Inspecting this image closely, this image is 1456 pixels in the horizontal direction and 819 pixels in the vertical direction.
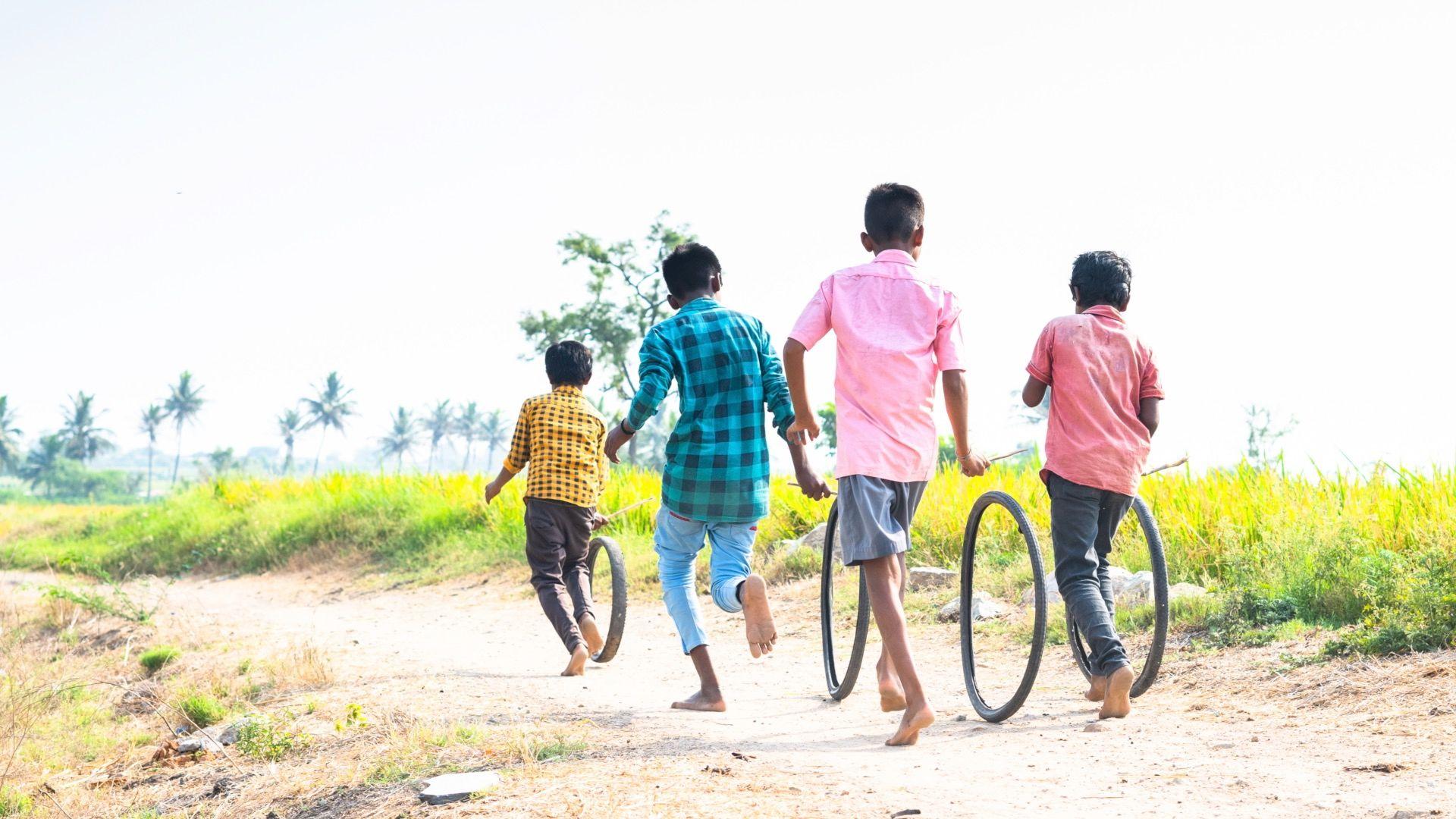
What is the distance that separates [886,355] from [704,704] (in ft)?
6.77

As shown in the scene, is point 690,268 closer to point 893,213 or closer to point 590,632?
point 893,213

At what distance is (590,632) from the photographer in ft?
23.0

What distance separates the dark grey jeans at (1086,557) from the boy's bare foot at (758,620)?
1.23 m

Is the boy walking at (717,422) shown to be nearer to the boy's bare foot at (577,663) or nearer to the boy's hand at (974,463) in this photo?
the boy's hand at (974,463)

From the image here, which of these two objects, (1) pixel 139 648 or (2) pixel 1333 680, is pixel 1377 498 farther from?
(1) pixel 139 648

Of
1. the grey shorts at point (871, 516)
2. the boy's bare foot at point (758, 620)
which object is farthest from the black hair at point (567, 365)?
the grey shorts at point (871, 516)

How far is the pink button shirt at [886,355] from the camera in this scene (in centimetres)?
446

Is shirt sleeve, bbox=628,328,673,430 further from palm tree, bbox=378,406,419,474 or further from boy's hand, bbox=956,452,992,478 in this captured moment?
palm tree, bbox=378,406,419,474

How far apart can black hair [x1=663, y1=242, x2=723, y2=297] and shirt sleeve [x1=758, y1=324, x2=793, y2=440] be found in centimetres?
37

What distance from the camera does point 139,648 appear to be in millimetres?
10812

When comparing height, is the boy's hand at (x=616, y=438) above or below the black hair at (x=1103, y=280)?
below

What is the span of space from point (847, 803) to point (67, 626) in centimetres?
1208

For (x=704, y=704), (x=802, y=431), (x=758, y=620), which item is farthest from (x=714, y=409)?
(x=704, y=704)

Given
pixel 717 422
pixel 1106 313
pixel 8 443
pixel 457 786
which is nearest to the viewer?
pixel 457 786
